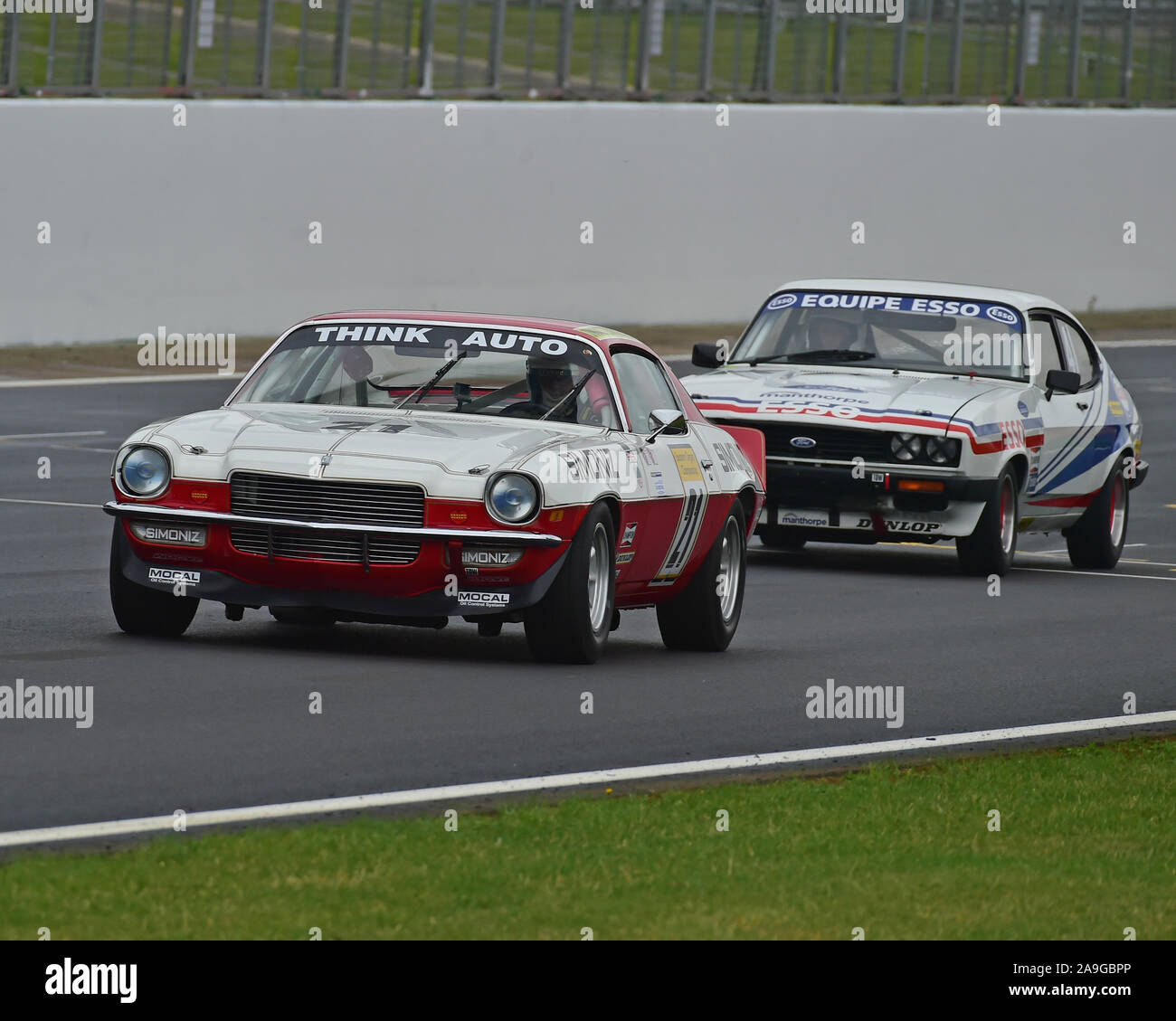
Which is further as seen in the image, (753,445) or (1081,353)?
(1081,353)

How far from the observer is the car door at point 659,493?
37.5 feet

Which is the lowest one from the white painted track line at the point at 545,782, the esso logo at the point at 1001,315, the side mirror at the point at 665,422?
the white painted track line at the point at 545,782

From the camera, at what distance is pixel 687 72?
38094mm

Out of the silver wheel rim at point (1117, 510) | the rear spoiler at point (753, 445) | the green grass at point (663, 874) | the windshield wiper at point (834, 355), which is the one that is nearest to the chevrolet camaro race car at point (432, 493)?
the rear spoiler at point (753, 445)

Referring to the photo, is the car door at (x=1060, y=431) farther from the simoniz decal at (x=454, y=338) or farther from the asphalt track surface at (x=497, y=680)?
the simoniz decal at (x=454, y=338)

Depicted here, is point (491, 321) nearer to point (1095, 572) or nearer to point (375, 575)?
point (375, 575)

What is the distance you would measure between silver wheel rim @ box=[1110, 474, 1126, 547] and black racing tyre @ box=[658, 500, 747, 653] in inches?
216

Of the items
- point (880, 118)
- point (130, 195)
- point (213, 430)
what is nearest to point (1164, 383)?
point (880, 118)

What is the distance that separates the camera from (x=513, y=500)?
10570 mm

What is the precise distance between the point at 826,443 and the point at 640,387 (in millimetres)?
3690

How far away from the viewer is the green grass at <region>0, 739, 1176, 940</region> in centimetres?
636

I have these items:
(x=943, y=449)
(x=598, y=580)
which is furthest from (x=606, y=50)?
(x=598, y=580)

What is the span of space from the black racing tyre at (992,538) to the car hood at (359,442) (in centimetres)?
495
